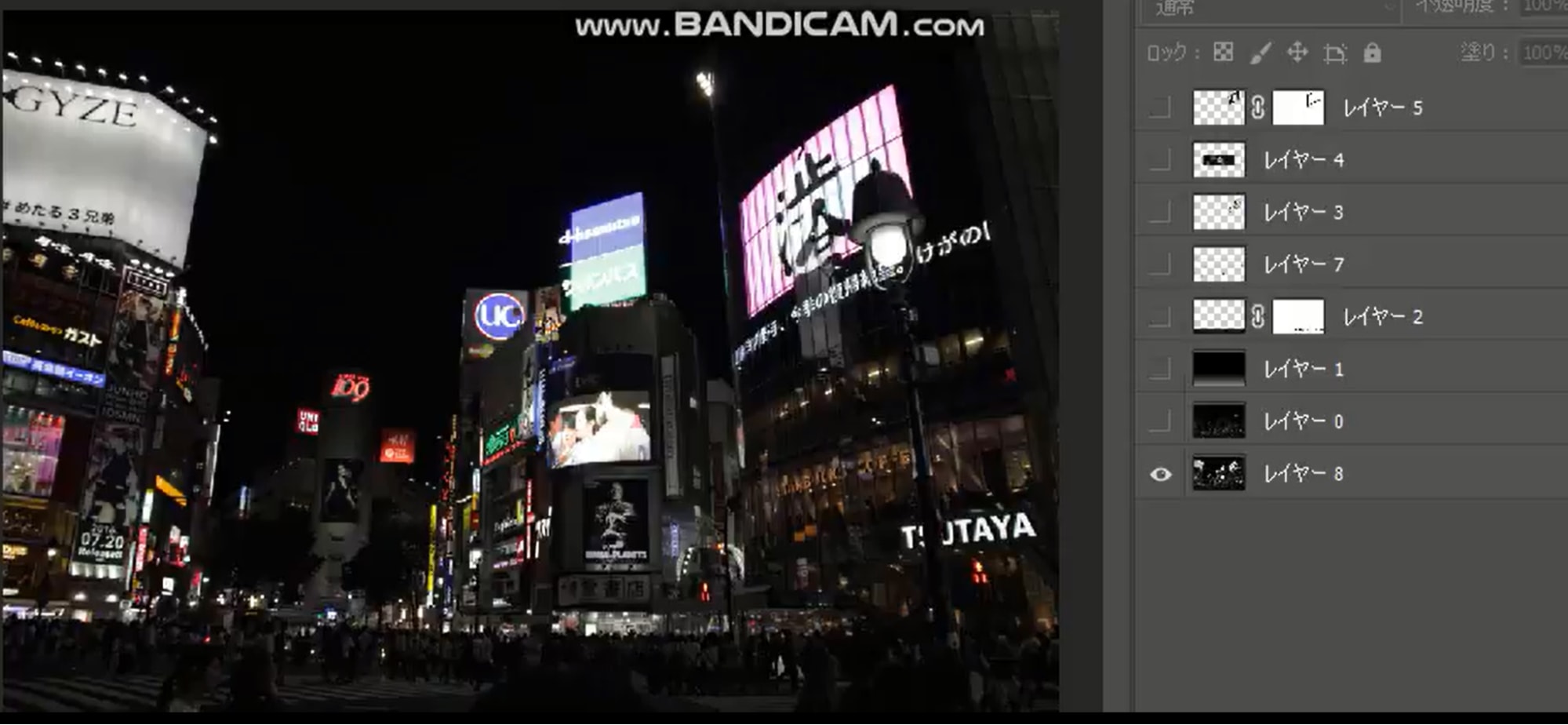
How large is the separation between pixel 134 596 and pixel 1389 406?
300 feet

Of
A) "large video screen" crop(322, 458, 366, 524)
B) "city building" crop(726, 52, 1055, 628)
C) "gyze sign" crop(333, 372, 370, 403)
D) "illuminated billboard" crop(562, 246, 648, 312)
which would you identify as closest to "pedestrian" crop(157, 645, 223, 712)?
"city building" crop(726, 52, 1055, 628)

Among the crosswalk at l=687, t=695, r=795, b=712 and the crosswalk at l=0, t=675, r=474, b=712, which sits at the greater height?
the crosswalk at l=687, t=695, r=795, b=712

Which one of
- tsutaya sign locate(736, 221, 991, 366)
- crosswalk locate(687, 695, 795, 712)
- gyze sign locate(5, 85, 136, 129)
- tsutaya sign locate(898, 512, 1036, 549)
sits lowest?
crosswalk locate(687, 695, 795, 712)

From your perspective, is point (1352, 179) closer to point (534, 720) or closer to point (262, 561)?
point (534, 720)

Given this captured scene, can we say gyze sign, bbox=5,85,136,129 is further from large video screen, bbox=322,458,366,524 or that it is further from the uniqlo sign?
the uniqlo sign

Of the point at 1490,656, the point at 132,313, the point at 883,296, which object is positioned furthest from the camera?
the point at 132,313

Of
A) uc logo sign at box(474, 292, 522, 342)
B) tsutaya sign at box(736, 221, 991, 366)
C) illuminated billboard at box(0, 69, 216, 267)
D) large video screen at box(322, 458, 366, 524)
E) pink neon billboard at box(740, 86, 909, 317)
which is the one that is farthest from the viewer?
large video screen at box(322, 458, 366, 524)

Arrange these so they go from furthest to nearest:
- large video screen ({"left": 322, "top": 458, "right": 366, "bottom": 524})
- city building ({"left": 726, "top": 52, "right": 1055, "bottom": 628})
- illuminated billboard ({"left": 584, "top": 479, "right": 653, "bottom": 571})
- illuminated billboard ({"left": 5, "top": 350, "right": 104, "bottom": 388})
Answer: large video screen ({"left": 322, "top": 458, "right": 366, "bottom": 524}) < illuminated billboard ({"left": 584, "top": 479, "right": 653, "bottom": 571}) < illuminated billboard ({"left": 5, "top": 350, "right": 104, "bottom": 388}) < city building ({"left": 726, "top": 52, "right": 1055, "bottom": 628})

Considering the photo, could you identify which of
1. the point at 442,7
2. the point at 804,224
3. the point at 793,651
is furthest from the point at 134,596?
the point at 442,7

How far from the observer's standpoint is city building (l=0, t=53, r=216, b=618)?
60.5 metres

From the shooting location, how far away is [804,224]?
48250mm

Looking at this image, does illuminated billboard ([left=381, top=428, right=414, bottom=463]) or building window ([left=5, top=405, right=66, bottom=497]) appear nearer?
building window ([left=5, top=405, right=66, bottom=497])
